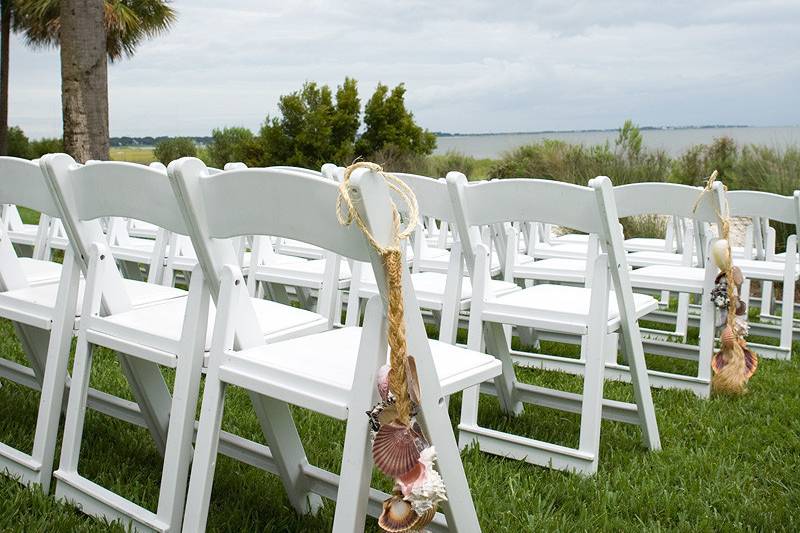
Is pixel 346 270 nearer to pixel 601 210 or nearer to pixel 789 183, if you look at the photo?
pixel 601 210

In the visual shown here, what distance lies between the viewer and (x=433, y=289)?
3176mm

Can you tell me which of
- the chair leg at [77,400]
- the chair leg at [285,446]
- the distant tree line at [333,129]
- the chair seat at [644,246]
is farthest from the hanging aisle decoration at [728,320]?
the distant tree line at [333,129]

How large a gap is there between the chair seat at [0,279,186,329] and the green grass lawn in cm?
51

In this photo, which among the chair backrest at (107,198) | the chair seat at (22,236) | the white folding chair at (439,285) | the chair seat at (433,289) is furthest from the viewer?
the chair seat at (22,236)

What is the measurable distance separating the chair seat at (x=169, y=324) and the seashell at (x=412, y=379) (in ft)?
2.02

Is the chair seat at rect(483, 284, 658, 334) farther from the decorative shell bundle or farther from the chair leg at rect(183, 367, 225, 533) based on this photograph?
the chair leg at rect(183, 367, 225, 533)

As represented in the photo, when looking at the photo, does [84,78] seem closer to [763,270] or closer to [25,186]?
[25,186]

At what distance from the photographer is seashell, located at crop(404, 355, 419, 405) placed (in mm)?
1482

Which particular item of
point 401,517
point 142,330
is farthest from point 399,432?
point 142,330

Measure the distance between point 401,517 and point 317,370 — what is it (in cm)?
39

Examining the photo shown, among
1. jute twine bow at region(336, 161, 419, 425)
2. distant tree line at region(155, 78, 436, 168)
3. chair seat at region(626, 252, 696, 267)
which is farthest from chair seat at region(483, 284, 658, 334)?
distant tree line at region(155, 78, 436, 168)

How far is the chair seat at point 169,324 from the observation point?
2.00 metres

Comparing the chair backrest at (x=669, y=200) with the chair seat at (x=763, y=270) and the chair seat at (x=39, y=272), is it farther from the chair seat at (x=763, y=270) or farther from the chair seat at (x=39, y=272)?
the chair seat at (x=39, y=272)

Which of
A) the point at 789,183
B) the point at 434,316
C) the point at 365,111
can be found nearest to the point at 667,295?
the point at 434,316
